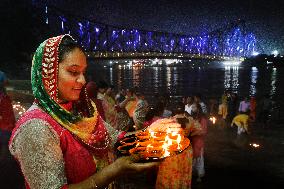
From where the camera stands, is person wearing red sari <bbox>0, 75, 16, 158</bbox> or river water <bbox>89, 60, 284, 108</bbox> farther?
river water <bbox>89, 60, 284, 108</bbox>

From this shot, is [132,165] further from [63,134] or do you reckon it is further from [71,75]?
[71,75]

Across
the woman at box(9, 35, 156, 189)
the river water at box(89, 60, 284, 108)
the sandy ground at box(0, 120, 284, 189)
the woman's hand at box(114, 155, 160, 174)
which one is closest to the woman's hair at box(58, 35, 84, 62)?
the woman at box(9, 35, 156, 189)

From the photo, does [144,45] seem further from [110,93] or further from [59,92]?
[59,92]

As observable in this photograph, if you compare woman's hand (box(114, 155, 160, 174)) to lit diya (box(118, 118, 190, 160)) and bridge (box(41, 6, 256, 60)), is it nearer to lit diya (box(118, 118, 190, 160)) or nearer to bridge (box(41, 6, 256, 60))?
lit diya (box(118, 118, 190, 160))

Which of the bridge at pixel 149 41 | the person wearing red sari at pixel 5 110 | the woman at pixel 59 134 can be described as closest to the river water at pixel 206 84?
the bridge at pixel 149 41

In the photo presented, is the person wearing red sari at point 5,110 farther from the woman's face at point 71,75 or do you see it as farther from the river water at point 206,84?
the river water at point 206,84

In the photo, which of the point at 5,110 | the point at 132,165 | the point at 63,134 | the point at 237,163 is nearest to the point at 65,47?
the point at 63,134

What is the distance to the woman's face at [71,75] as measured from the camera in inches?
64.3

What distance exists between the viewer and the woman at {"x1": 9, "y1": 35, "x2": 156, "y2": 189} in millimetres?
1438

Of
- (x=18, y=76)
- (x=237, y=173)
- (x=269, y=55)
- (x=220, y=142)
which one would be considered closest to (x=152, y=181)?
(x=237, y=173)

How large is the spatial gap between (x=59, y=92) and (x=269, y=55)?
177 m

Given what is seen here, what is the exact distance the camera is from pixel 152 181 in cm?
606

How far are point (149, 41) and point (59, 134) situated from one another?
122114 mm

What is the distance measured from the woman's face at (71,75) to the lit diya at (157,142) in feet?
1.53
